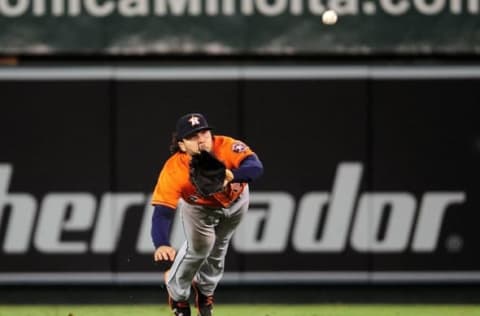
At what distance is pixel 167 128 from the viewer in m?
12.6

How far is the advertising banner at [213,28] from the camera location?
40.3 feet

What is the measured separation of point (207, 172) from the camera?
8.56 m

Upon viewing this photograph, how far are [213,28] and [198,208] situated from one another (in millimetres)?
3395

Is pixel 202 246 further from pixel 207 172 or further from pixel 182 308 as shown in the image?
pixel 207 172

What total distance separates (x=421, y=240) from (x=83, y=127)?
3.26 metres

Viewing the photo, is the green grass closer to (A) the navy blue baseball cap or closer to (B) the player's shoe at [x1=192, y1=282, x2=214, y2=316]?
(B) the player's shoe at [x1=192, y1=282, x2=214, y2=316]

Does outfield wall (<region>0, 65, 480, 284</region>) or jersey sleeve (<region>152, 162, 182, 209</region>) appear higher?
jersey sleeve (<region>152, 162, 182, 209</region>)

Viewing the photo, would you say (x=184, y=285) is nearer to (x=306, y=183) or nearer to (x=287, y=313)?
(x=287, y=313)

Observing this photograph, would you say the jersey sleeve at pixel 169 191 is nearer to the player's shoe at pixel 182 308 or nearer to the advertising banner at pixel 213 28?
the player's shoe at pixel 182 308

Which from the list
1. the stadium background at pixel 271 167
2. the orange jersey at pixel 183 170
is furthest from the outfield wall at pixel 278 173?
the orange jersey at pixel 183 170

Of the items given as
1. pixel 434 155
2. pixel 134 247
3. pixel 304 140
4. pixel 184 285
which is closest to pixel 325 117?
pixel 304 140

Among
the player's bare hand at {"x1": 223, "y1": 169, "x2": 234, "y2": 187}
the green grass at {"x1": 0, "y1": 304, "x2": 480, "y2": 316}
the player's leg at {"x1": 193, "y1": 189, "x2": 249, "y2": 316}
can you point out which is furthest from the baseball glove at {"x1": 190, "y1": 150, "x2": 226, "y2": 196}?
the green grass at {"x1": 0, "y1": 304, "x2": 480, "y2": 316}

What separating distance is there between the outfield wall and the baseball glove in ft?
12.7

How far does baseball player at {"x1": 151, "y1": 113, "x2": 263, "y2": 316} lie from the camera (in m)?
8.69
